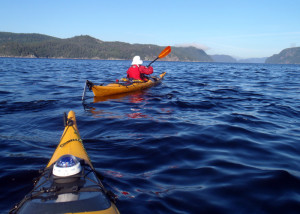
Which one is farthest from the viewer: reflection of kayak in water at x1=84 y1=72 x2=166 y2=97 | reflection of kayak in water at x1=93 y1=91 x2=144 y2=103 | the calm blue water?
reflection of kayak in water at x1=93 y1=91 x2=144 y2=103

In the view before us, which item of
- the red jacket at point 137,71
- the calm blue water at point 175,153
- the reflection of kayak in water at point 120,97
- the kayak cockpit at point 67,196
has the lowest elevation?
the calm blue water at point 175,153

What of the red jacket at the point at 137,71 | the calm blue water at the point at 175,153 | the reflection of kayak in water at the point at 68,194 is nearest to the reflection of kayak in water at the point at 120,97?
the red jacket at the point at 137,71

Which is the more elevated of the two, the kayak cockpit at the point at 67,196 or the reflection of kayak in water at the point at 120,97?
the kayak cockpit at the point at 67,196

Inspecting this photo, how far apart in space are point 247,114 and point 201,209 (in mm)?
5880

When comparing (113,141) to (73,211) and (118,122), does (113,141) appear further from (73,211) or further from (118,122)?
(73,211)

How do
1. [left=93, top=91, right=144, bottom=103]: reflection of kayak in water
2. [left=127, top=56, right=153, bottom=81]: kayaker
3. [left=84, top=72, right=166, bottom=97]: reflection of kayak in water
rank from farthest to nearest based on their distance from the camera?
[left=127, top=56, right=153, bottom=81]: kayaker, [left=93, top=91, right=144, bottom=103]: reflection of kayak in water, [left=84, top=72, right=166, bottom=97]: reflection of kayak in water

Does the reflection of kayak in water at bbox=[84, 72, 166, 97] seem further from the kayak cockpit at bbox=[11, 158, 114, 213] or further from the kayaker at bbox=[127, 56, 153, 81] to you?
the kayak cockpit at bbox=[11, 158, 114, 213]

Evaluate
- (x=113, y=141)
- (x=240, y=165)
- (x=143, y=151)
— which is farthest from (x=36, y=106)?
(x=240, y=165)

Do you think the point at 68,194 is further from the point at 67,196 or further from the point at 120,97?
the point at 120,97

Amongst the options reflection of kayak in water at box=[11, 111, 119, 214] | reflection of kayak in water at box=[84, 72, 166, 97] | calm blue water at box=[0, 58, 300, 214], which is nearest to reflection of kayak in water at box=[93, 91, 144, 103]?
reflection of kayak in water at box=[84, 72, 166, 97]

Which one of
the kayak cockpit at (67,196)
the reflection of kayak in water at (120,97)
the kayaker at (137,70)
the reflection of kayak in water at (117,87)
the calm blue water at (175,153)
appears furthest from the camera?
the kayaker at (137,70)

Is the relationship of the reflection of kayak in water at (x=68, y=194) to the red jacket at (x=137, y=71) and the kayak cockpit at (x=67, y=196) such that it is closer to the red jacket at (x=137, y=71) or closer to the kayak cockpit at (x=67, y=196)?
the kayak cockpit at (x=67, y=196)

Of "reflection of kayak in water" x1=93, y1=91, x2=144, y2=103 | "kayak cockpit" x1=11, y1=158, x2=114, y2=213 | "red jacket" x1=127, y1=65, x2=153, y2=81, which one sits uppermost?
"red jacket" x1=127, y1=65, x2=153, y2=81

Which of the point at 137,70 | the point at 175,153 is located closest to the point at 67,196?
the point at 175,153
